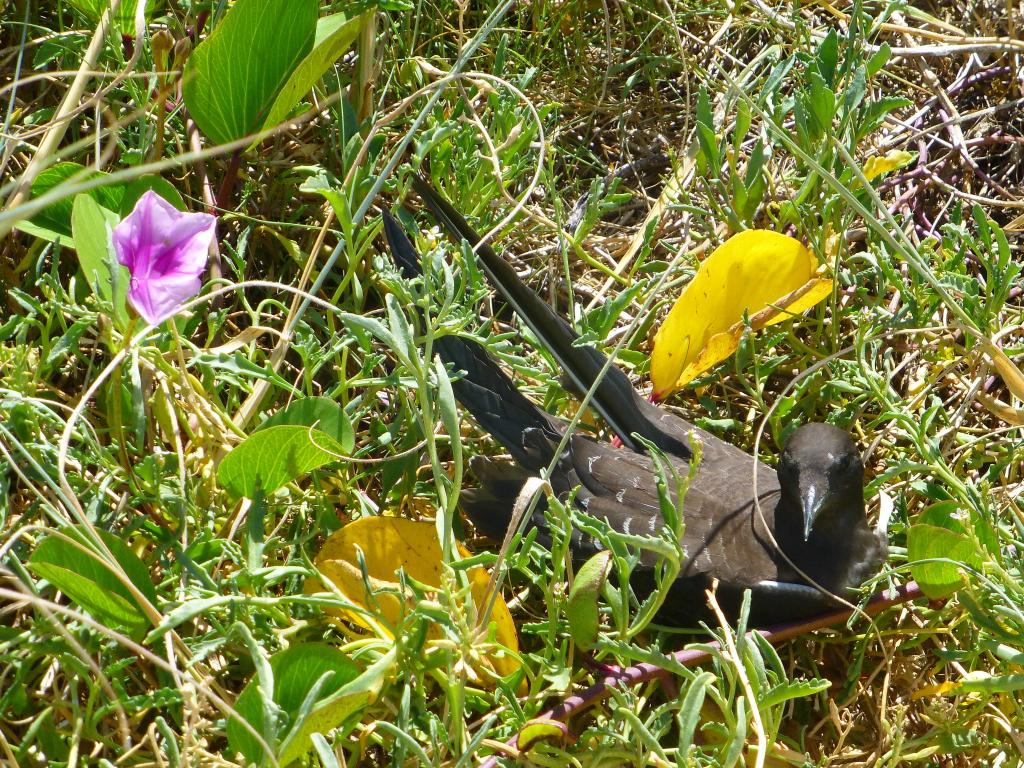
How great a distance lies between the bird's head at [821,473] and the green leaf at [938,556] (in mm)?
189

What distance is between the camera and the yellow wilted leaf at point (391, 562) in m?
1.69

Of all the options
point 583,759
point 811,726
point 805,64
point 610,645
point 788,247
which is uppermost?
point 805,64

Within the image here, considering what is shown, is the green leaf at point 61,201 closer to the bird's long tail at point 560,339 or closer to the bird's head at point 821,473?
the bird's long tail at point 560,339

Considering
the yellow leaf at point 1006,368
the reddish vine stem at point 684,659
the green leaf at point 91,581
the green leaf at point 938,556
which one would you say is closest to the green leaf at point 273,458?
the green leaf at point 91,581

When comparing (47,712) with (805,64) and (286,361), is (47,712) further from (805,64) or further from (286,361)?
(805,64)

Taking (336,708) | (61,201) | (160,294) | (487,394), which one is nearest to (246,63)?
(61,201)

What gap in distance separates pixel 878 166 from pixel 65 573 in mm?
1585

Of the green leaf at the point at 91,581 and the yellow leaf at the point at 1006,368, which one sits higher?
the green leaf at the point at 91,581

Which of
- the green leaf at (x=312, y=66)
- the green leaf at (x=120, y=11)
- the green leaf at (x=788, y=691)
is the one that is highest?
the green leaf at (x=120, y=11)

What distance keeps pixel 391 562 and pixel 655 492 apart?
0.52 m

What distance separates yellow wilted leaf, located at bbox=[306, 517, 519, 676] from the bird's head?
0.55 meters

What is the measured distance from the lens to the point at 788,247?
2.13 m

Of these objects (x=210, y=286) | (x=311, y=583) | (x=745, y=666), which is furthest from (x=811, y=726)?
(x=210, y=286)

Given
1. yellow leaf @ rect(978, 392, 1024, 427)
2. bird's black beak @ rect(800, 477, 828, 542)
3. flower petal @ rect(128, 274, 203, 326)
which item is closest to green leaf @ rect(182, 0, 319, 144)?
flower petal @ rect(128, 274, 203, 326)
